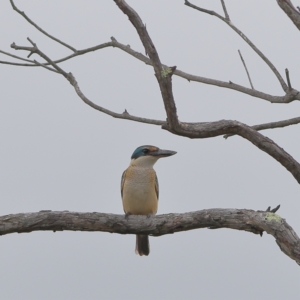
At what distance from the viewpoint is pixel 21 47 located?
19.2 feet

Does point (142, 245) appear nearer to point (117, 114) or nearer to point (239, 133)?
point (117, 114)

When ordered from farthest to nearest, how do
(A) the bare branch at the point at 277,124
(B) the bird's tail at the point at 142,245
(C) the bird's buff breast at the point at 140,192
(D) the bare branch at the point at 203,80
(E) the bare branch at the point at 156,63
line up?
(B) the bird's tail at the point at 142,245
(C) the bird's buff breast at the point at 140,192
(A) the bare branch at the point at 277,124
(D) the bare branch at the point at 203,80
(E) the bare branch at the point at 156,63

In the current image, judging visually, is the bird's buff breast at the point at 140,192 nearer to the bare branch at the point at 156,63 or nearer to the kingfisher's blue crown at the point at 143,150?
the kingfisher's blue crown at the point at 143,150

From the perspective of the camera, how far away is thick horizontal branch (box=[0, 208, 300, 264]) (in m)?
4.58

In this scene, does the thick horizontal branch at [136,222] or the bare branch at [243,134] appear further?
the bare branch at [243,134]

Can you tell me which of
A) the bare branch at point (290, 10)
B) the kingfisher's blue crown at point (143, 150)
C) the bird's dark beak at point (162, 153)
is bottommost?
the bare branch at point (290, 10)

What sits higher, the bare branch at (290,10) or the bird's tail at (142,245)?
the bare branch at (290,10)

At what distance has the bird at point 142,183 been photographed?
728 cm

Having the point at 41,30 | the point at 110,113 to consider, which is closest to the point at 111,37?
the point at 41,30

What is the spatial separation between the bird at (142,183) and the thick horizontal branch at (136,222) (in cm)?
199

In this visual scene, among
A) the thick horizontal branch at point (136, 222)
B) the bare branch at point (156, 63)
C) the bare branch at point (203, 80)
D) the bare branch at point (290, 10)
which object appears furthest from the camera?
the bare branch at point (203, 80)

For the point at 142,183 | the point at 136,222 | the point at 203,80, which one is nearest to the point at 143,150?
the point at 142,183

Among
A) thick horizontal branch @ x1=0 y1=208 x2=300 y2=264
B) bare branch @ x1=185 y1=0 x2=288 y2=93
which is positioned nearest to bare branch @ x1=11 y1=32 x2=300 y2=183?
thick horizontal branch @ x1=0 y1=208 x2=300 y2=264

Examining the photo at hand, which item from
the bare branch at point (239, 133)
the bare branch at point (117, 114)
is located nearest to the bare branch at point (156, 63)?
the bare branch at point (239, 133)
